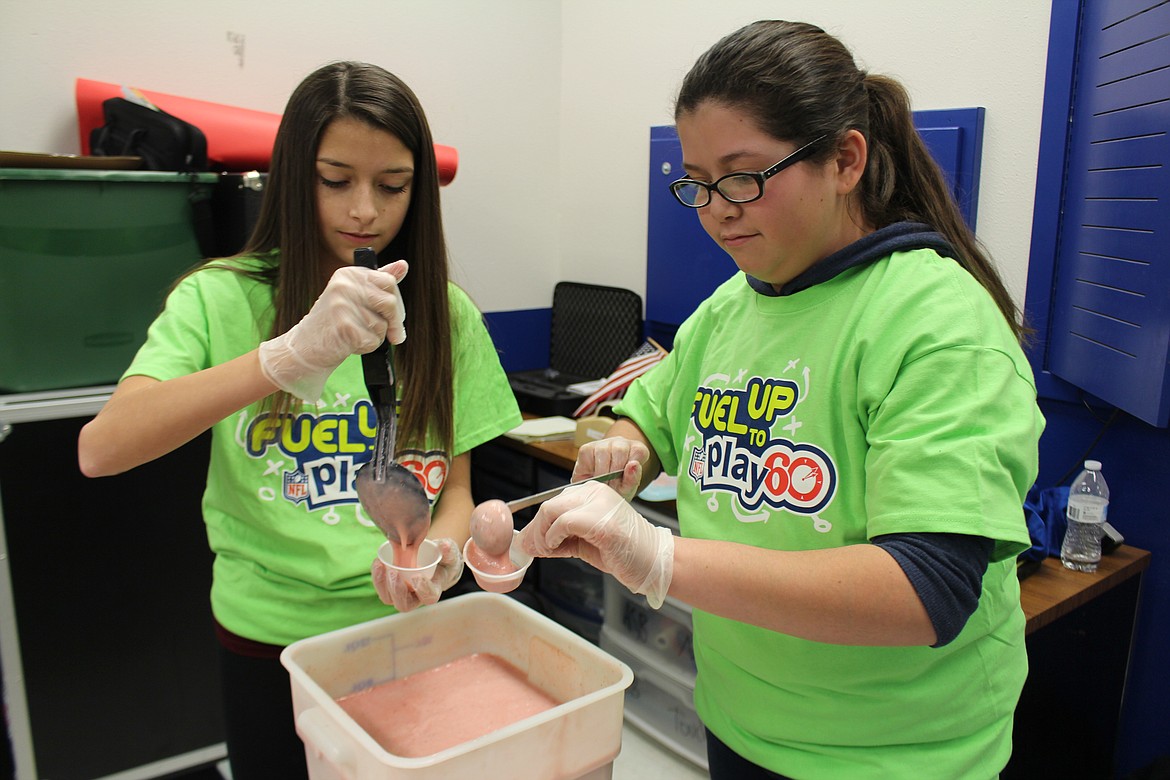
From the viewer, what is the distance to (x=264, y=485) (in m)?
1.18

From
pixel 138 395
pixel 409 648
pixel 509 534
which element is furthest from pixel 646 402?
pixel 138 395

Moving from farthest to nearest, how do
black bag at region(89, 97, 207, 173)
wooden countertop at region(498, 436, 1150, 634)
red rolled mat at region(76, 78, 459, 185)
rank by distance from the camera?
red rolled mat at region(76, 78, 459, 185) < black bag at region(89, 97, 207, 173) < wooden countertop at region(498, 436, 1150, 634)

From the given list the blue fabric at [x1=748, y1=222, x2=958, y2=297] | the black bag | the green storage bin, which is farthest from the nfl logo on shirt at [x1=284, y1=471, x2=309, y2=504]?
the black bag

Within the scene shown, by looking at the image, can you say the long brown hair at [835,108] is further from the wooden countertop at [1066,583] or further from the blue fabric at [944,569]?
the wooden countertop at [1066,583]

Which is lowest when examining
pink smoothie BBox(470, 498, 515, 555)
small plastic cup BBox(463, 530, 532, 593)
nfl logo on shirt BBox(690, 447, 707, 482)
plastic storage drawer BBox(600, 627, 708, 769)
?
plastic storage drawer BBox(600, 627, 708, 769)

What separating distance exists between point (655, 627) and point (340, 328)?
1576 mm

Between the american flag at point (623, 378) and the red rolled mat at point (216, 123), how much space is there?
112 cm

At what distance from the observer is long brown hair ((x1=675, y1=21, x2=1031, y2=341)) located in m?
0.88

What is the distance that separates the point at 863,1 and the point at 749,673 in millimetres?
1880

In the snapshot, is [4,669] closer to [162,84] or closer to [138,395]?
[138,395]

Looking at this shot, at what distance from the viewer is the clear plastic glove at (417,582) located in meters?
1.08

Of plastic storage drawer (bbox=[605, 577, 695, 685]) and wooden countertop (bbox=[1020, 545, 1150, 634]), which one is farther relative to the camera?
plastic storage drawer (bbox=[605, 577, 695, 685])

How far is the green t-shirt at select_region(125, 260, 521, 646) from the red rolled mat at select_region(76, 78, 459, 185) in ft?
3.32

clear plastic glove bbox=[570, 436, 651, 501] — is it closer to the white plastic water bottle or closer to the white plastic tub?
the white plastic tub
